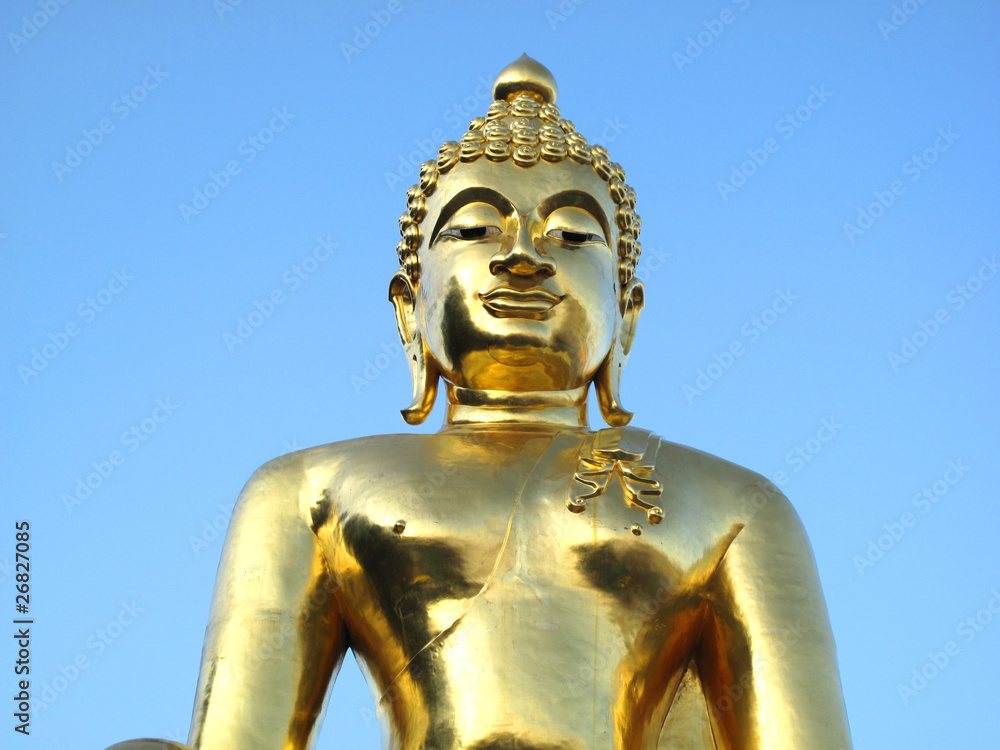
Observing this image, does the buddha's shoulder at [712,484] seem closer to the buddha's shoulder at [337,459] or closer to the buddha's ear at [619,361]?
the buddha's ear at [619,361]

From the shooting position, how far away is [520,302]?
746cm

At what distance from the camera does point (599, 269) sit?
7.69 metres

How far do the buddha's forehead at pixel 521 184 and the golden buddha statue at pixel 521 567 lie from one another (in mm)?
18

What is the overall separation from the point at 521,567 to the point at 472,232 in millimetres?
1756

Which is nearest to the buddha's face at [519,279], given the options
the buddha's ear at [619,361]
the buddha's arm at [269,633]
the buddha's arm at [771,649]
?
the buddha's ear at [619,361]

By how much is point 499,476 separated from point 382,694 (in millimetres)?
1062

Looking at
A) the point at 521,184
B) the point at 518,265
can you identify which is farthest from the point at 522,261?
the point at 521,184

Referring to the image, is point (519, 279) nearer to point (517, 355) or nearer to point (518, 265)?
point (518, 265)

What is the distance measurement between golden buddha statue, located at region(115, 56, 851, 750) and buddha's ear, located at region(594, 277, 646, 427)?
20 cm

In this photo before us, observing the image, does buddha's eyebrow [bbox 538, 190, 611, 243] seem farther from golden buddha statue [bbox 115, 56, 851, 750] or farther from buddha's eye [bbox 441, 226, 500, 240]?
buddha's eye [bbox 441, 226, 500, 240]

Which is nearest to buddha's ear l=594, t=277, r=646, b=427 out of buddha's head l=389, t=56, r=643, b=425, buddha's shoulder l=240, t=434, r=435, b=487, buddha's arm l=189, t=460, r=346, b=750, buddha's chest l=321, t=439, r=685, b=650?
buddha's head l=389, t=56, r=643, b=425

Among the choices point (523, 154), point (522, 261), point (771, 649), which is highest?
point (523, 154)

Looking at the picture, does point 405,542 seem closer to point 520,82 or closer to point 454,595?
point 454,595

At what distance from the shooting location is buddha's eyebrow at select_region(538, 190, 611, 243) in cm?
771
